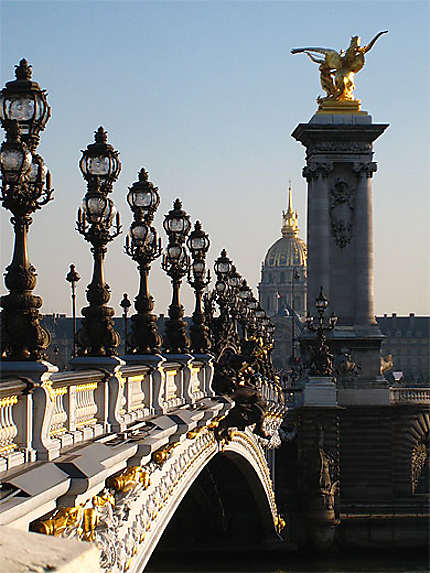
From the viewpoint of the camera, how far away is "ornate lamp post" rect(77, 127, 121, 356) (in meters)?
13.2

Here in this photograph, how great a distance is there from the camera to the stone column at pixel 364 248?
69.3 meters

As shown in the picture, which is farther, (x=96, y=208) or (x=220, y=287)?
(x=220, y=287)

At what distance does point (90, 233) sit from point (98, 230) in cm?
13

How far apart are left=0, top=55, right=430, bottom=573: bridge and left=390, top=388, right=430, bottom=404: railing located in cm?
633

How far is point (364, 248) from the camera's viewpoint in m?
69.9

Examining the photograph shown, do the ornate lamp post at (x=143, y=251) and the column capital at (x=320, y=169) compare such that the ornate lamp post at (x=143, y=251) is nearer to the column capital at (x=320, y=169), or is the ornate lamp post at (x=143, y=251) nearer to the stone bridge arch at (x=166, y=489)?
the stone bridge arch at (x=166, y=489)

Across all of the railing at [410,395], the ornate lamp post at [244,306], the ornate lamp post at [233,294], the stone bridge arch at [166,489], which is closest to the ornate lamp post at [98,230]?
the stone bridge arch at [166,489]

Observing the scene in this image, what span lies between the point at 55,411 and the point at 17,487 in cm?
309

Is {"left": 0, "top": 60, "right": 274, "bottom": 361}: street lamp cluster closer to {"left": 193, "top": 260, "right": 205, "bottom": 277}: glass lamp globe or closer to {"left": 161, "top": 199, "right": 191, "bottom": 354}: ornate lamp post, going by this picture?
{"left": 161, "top": 199, "right": 191, "bottom": 354}: ornate lamp post

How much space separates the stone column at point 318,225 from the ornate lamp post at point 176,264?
47.3 metres

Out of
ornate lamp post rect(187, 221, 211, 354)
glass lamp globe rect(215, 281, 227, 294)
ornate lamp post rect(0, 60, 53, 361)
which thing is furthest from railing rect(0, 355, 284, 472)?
glass lamp globe rect(215, 281, 227, 294)

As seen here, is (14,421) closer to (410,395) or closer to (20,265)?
(20,265)

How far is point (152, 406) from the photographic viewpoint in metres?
16.5

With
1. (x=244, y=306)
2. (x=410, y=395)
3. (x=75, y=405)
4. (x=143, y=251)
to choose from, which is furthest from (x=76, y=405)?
(x=410, y=395)
